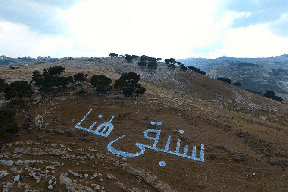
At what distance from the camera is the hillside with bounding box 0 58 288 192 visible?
20562 millimetres

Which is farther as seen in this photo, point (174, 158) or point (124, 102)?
point (124, 102)

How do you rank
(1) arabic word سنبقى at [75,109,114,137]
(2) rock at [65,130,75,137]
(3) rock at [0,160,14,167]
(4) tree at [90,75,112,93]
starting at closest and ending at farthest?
(3) rock at [0,160,14,167]
(2) rock at [65,130,75,137]
(1) arabic word سنبقى at [75,109,114,137]
(4) tree at [90,75,112,93]

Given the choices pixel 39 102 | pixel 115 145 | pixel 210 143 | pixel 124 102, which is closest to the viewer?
pixel 115 145

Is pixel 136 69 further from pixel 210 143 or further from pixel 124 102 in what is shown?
pixel 210 143

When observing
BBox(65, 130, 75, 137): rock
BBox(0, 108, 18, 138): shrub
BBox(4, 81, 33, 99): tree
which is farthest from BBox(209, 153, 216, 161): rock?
BBox(4, 81, 33, 99): tree

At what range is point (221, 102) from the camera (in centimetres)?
7469

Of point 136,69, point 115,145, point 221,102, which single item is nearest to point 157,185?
point 115,145

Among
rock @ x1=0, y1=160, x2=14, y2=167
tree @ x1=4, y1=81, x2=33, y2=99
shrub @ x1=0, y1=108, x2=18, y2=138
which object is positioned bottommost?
rock @ x1=0, y1=160, x2=14, y2=167

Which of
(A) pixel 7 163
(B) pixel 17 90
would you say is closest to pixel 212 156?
(A) pixel 7 163

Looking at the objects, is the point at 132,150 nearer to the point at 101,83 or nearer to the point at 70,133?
the point at 70,133

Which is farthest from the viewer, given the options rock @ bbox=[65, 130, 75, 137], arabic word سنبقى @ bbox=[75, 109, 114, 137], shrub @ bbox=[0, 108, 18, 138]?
arabic word سنبقى @ bbox=[75, 109, 114, 137]

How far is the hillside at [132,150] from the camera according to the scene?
67.5 ft

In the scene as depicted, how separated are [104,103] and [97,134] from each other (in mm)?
13000

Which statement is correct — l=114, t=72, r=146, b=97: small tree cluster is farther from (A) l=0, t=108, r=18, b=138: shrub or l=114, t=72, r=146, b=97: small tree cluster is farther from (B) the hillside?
(A) l=0, t=108, r=18, b=138: shrub
